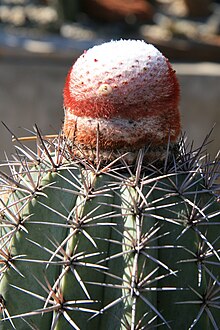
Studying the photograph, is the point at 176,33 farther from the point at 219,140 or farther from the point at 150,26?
the point at 219,140

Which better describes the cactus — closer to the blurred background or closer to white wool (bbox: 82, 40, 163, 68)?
white wool (bbox: 82, 40, 163, 68)

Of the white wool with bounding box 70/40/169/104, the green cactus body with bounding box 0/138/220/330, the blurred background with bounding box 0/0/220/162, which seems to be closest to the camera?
the green cactus body with bounding box 0/138/220/330

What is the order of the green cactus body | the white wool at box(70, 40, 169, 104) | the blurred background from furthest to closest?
the blurred background < the white wool at box(70, 40, 169, 104) < the green cactus body

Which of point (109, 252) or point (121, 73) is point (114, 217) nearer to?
point (109, 252)

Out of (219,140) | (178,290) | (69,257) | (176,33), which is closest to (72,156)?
(69,257)

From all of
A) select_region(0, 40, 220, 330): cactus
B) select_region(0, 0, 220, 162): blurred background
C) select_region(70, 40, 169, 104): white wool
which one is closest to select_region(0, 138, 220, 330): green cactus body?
select_region(0, 40, 220, 330): cactus

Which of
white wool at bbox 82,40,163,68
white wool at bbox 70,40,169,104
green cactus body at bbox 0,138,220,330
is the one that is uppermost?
white wool at bbox 82,40,163,68

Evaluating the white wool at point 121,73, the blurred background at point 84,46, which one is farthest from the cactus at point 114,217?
the blurred background at point 84,46
